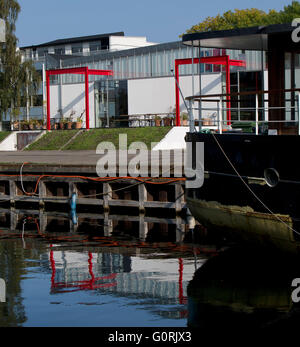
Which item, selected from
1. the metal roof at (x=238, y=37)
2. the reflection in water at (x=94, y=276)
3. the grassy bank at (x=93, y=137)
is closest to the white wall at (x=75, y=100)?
the grassy bank at (x=93, y=137)

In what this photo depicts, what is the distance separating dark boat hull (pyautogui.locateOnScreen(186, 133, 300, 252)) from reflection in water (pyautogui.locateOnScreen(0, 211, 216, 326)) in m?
1.13

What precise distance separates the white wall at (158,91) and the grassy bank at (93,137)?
4.56 m

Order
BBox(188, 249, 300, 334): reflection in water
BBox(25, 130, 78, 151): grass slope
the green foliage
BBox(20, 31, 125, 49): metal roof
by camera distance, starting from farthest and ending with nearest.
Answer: BBox(20, 31, 125, 49): metal roof
the green foliage
BBox(25, 130, 78, 151): grass slope
BBox(188, 249, 300, 334): reflection in water

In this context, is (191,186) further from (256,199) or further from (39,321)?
(39,321)

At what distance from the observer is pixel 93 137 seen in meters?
36.6

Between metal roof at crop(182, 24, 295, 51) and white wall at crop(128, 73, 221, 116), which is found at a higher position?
white wall at crop(128, 73, 221, 116)

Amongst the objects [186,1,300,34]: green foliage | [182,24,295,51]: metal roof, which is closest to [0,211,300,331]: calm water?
[182,24,295,51]: metal roof

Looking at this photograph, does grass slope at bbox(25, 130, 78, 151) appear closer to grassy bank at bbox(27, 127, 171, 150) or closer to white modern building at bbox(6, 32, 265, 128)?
grassy bank at bbox(27, 127, 171, 150)

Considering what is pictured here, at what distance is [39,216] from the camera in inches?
798

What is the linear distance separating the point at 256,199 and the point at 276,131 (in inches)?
69.3

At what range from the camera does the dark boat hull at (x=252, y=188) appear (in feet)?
38.4

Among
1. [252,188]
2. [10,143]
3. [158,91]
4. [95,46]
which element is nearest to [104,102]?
[158,91]

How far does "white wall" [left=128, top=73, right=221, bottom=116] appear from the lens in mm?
38625

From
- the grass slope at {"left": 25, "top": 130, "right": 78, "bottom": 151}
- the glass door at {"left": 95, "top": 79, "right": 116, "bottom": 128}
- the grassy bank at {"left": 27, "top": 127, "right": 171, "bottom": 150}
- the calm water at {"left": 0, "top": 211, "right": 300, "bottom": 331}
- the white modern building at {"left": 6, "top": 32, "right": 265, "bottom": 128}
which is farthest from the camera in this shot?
the glass door at {"left": 95, "top": 79, "right": 116, "bottom": 128}
